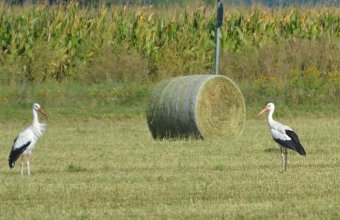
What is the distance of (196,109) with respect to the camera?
74.1 feet

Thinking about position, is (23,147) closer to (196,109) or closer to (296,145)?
(296,145)

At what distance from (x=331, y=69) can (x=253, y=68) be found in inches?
87.5

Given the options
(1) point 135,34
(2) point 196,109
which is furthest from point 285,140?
(1) point 135,34

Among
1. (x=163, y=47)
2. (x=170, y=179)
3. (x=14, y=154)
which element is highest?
(x=170, y=179)

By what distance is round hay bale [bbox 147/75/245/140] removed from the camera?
885 inches

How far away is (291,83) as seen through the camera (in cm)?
3022

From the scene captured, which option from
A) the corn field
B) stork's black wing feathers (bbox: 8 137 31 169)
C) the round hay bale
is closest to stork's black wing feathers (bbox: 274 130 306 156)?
stork's black wing feathers (bbox: 8 137 31 169)

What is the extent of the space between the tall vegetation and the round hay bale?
6318 mm

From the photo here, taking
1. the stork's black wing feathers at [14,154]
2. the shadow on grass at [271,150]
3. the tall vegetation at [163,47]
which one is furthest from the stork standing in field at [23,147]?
the tall vegetation at [163,47]

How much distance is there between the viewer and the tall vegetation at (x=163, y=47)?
104 ft

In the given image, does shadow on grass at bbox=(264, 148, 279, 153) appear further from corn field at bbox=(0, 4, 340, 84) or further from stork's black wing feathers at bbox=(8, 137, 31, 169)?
corn field at bbox=(0, 4, 340, 84)

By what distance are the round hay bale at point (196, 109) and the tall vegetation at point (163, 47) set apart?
632 centimetres

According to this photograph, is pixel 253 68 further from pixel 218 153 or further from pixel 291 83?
pixel 218 153

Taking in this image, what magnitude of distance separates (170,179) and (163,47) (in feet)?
60.6
